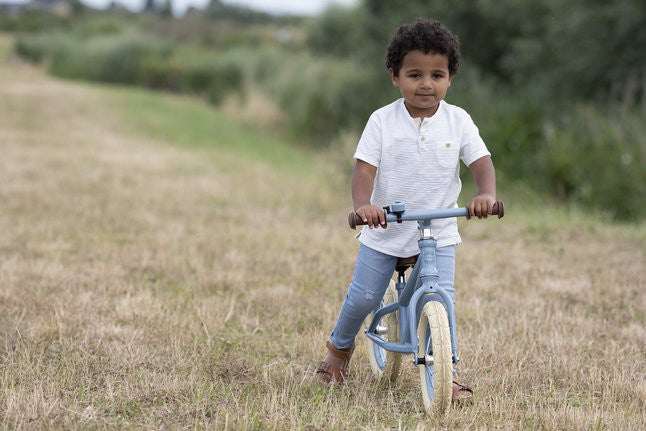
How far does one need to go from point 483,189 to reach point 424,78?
0.57m

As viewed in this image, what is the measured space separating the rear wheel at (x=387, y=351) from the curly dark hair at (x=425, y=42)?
1234 millimetres

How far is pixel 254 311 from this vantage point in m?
5.76

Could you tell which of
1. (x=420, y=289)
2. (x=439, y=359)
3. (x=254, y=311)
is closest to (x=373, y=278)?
(x=420, y=289)

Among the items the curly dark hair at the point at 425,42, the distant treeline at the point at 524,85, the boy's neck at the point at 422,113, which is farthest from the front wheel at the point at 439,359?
the distant treeline at the point at 524,85

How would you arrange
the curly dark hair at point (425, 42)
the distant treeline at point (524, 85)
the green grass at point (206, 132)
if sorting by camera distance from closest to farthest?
the curly dark hair at point (425, 42) < the distant treeline at point (524, 85) < the green grass at point (206, 132)

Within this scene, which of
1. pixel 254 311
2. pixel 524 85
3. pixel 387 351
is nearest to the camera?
pixel 387 351

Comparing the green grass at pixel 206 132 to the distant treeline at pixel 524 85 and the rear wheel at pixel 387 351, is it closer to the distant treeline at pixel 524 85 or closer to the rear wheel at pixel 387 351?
the distant treeline at pixel 524 85

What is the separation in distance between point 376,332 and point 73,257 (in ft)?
11.6

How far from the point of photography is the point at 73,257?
711 cm

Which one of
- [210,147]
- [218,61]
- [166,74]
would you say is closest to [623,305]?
[210,147]

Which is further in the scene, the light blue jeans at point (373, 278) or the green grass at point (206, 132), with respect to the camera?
the green grass at point (206, 132)

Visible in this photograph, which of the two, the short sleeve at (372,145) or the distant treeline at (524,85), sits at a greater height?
the distant treeline at (524,85)

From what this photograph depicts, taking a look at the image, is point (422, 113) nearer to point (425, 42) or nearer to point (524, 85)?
point (425, 42)

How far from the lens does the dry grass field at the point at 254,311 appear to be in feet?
12.9
